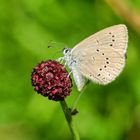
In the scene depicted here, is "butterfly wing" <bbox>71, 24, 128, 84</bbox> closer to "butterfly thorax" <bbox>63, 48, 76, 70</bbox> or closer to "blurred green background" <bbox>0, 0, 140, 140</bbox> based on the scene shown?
"butterfly thorax" <bbox>63, 48, 76, 70</bbox>

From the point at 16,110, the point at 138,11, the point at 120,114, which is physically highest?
the point at 138,11

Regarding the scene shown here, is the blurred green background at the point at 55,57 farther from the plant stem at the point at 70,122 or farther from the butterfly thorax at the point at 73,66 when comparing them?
the plant stem at the point at 70,122

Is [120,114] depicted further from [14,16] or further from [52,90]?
[52,90]

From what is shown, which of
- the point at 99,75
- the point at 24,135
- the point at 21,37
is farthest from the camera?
the point at 21,37

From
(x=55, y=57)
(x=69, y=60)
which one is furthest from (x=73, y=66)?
(x=55, y=57)

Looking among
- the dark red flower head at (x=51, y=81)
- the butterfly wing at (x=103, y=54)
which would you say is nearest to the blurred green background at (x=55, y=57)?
the butterfly wing at (x=103, y=54)

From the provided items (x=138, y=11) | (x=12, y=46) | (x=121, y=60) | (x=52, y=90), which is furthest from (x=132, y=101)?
(x=52, y=90)
